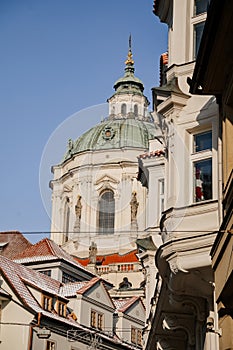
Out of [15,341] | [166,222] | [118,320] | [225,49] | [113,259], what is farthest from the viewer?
[113,259]

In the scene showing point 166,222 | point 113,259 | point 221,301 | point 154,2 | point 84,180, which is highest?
point 84,180

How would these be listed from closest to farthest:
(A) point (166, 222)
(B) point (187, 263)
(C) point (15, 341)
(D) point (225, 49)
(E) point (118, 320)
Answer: (D) point (225, 49), (B) point (187, 263), (A) point (166, 222), (C) point (15, 341), (E) point (118, 320)

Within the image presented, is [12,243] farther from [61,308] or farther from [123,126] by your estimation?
[123,126]

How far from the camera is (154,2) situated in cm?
2106

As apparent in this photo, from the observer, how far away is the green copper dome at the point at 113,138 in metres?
81.2

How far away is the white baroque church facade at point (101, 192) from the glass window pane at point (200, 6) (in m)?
55.8

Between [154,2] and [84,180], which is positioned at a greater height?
[84,180]

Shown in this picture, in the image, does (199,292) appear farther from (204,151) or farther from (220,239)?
(220,239)

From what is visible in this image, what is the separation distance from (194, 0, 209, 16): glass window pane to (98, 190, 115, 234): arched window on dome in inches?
2350

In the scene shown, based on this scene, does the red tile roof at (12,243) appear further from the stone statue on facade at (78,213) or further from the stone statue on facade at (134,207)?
the stone statue on facade at (134,207)

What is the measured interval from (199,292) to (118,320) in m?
27.0

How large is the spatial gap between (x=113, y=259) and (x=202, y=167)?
198 ft

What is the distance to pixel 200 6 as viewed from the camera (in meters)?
17.7

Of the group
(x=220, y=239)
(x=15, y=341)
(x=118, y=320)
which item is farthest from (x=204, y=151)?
(x=118, y=320)
